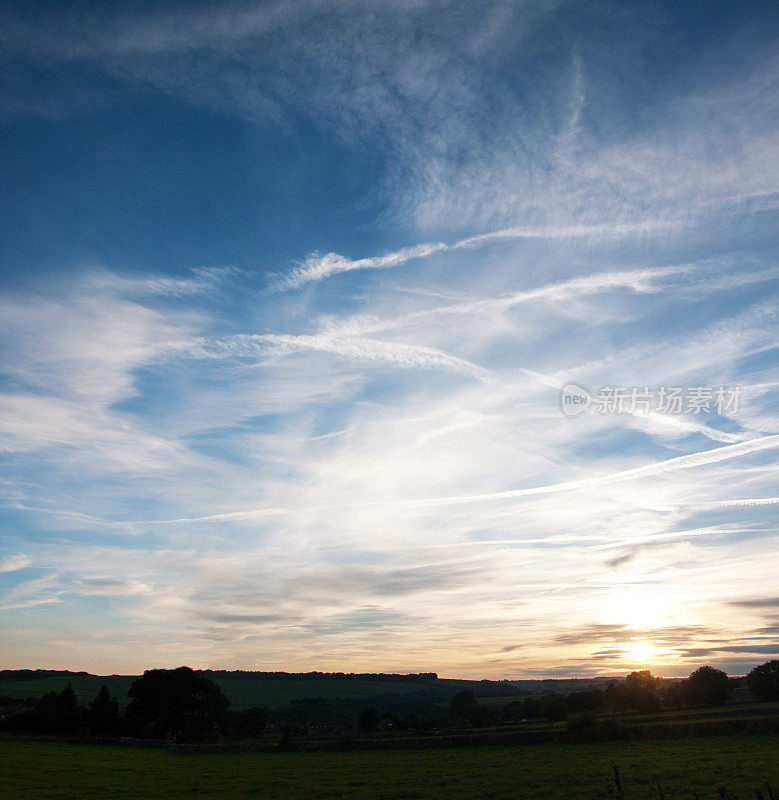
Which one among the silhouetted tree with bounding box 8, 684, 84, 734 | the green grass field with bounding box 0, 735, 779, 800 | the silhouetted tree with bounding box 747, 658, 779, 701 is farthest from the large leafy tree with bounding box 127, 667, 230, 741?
the silhouetted tree with bounding box 747, 658, 779, 701

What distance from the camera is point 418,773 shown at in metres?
39.5

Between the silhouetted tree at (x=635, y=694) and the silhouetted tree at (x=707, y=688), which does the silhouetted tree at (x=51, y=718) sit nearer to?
the silhouetted tree at (x=635, y=694)

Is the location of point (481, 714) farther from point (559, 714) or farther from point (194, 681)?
point (194, 681)

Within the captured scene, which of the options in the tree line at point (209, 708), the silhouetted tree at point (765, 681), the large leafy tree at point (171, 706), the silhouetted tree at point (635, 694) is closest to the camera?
the tree line at point (209, 708)

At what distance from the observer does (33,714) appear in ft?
255

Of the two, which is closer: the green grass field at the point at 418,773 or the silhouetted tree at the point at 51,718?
the green grass field at the point at 418,773

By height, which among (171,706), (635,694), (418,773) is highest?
(171,706)

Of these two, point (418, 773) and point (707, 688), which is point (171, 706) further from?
point (707, 688)

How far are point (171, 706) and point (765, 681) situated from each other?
321 ft

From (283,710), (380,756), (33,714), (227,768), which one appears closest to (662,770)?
(380,756)

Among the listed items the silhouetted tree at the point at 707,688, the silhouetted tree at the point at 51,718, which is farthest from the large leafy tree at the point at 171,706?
the silhouetted tree at the point at 707,688

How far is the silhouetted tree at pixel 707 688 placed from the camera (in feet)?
316

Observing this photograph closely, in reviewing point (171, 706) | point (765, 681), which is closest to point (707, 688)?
point (765, 681)

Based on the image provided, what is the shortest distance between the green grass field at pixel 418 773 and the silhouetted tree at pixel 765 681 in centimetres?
5510
